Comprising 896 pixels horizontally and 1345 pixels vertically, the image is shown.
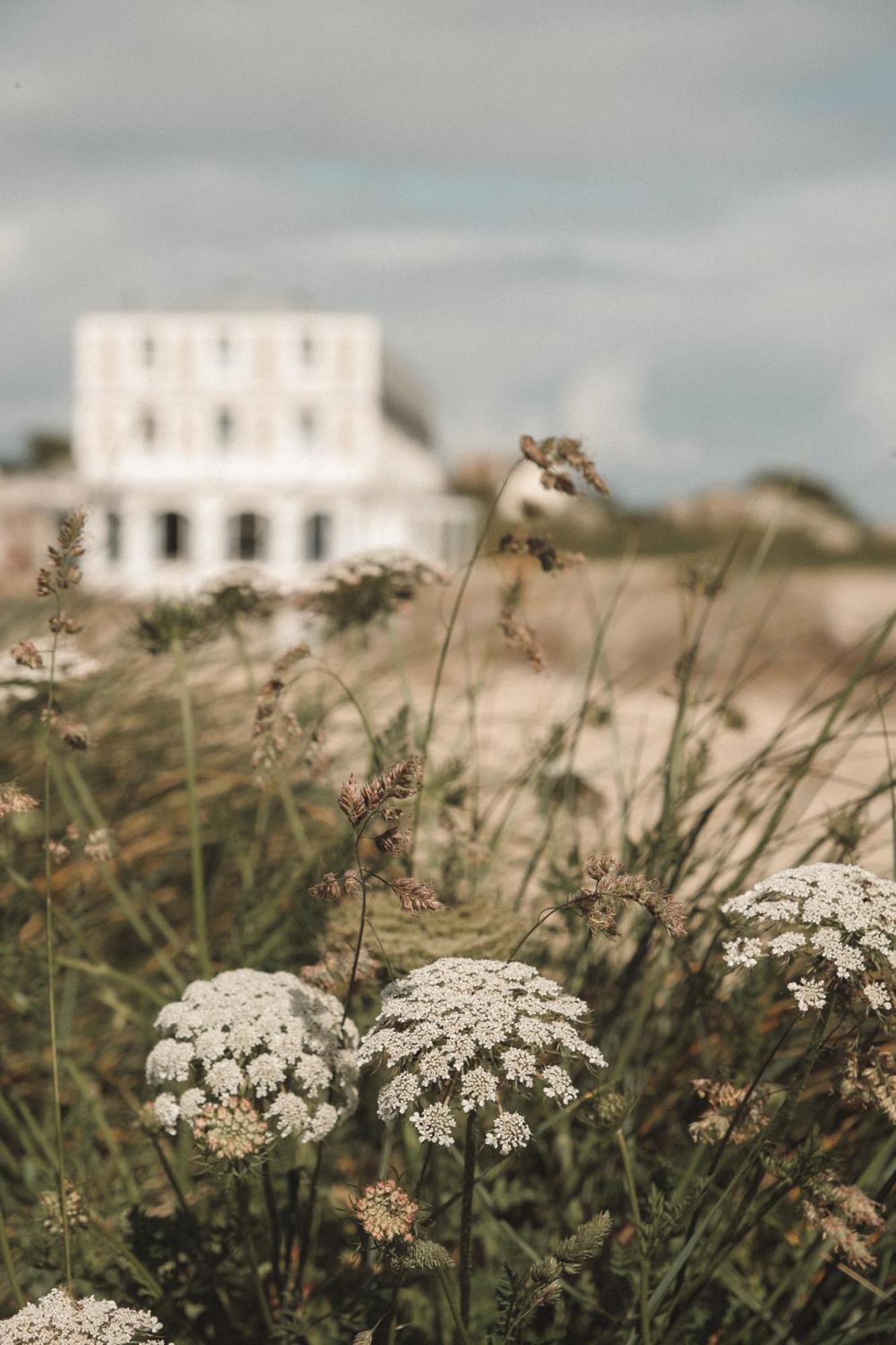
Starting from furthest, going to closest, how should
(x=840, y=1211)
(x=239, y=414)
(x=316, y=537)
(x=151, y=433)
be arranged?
(x=316, y=537) → (x=151, y=433) → (x=239, y=414) → (x=840, y=1211)

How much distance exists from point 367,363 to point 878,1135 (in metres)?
54.9

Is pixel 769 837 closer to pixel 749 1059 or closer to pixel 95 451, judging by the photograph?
pixel 749 1059

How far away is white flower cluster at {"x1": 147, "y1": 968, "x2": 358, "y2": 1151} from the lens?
1688 millimetres

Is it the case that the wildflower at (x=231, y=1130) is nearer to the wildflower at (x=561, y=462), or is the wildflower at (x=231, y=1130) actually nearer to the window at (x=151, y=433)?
the wildflower at (x=561, y=462)

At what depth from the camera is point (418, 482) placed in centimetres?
6806

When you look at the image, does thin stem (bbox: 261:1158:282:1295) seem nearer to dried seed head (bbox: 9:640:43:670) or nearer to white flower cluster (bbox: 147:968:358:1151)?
white flower cluster (bbox: 147:968:358:1151)

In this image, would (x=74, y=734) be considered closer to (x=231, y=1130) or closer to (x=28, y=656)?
(x=28, y=656)

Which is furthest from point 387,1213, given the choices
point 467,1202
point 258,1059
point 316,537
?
point 316,537

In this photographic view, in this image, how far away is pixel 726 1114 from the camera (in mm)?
1785

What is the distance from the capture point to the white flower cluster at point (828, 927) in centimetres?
152

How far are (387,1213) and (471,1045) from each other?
213mm

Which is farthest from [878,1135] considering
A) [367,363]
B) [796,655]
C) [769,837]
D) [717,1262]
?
[367,363]

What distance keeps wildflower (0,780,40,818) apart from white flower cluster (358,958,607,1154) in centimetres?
52

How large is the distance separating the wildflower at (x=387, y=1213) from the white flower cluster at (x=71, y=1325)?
31 cm
